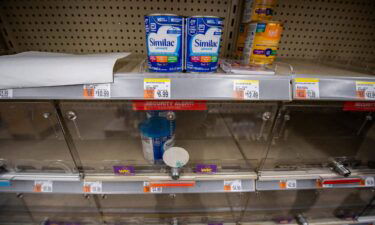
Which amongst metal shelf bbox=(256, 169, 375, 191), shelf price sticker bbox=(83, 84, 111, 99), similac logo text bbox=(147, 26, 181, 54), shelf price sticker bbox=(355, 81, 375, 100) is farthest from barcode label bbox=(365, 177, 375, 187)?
shelf price sticker bbox=(83, 84, 111, 99)

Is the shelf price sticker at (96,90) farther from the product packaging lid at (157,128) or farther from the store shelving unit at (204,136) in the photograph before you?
the product packaging lid at (157,128)

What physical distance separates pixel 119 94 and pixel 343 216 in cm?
164

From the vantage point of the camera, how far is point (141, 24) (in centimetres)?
92

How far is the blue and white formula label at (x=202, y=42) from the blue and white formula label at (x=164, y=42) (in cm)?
3

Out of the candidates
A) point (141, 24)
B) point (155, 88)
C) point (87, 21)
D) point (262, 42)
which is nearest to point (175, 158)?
point (155, 88)

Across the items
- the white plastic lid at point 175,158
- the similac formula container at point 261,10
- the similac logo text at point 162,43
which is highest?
the similac formula container at point 261,10

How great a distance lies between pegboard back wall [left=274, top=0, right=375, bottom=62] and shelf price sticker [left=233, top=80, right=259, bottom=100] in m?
0.62

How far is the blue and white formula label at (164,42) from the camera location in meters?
0.53

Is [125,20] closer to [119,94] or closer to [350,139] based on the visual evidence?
[119,94]

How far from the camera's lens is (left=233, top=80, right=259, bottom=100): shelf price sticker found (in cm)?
57

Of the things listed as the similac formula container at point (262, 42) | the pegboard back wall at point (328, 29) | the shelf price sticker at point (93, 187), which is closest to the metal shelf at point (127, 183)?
the shelf price sticker at point (93, 187)

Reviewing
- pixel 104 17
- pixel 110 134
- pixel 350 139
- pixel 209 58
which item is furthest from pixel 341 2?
pixel 110 134

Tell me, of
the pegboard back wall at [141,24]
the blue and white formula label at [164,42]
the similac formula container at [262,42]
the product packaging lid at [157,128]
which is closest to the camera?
the blue and white formula label at [164,42]

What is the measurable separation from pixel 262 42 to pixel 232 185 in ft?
2.12
